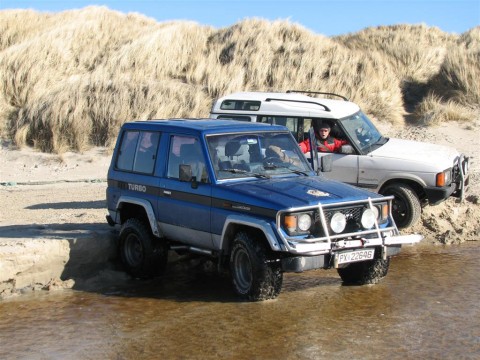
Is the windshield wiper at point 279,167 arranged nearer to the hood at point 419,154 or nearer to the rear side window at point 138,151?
the rear side window at point 138,151

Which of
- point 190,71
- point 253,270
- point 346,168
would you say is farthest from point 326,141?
point 190,71

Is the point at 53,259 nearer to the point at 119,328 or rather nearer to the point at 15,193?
the point at 119,328

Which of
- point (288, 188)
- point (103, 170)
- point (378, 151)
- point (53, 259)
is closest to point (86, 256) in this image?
→ point (53, 259)

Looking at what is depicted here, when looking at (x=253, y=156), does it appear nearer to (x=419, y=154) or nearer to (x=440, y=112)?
(x=419, y=154)

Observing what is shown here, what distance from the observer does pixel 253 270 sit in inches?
328

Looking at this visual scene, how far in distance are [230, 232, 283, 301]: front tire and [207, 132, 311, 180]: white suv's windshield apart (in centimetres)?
84

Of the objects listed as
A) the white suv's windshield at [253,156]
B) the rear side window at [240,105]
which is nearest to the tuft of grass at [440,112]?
the rear side window at [240,105]

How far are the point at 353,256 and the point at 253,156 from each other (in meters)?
1.65

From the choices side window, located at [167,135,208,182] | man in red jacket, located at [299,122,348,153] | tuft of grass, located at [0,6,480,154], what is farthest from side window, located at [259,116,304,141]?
tuft of grass, located at [0,6,480,154]

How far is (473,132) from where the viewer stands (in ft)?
64.1

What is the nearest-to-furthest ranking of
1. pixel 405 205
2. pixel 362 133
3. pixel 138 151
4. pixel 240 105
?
pixel 138 151, pixel 405 205, pixel 362 133, pixel 240 105

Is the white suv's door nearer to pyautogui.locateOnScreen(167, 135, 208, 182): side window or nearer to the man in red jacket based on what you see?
the man in red jacket

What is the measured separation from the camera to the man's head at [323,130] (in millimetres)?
12102

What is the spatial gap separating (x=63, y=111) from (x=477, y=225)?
11709mm
